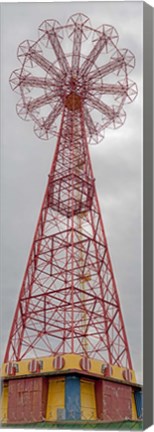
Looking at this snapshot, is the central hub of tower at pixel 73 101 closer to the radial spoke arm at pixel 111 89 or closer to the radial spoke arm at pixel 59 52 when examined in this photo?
the radial spoke arm at pixel 111 89

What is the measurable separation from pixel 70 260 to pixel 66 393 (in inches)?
95.7

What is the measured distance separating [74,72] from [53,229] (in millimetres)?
2698

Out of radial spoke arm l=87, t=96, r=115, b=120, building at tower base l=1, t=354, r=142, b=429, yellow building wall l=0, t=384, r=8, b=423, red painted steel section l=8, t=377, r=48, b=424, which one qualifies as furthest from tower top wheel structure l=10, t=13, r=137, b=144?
yellow building wall l=0, t=384, r=8, b=423

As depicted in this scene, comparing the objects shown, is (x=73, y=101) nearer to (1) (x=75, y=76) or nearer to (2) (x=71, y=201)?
(1) (x=75, y=76)

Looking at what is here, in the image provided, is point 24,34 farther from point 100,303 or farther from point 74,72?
point 100,303

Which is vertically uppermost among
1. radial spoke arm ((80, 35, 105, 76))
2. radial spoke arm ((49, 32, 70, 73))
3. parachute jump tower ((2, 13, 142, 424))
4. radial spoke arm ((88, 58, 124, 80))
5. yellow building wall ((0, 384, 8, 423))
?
radial spoke arm ((49, 32, 70, 73))

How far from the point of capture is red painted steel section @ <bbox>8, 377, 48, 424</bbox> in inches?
382

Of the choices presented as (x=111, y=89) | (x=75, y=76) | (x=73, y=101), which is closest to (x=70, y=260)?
(x=73, y=101)

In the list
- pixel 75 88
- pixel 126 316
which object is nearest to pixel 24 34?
pixel 75 88

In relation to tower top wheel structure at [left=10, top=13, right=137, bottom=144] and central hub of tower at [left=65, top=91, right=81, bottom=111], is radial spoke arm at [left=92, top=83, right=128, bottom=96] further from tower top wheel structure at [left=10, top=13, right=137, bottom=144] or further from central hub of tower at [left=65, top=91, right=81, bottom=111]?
central hub of tower at [left=65, top=91, right=81, bottom=111]

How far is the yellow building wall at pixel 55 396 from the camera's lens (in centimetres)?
984

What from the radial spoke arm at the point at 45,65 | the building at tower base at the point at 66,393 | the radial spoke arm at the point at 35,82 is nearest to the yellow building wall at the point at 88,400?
the building at tower base at the point at 66,393

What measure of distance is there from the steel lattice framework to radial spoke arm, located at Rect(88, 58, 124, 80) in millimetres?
15

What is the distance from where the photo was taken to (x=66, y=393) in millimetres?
9891
